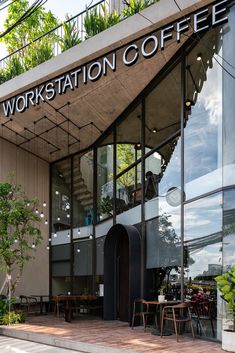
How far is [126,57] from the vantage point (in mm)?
9391

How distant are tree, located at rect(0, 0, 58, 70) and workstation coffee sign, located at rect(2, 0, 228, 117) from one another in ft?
3.01

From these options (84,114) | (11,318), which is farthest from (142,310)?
(84,114)

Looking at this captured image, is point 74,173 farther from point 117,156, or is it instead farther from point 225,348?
point 225,348

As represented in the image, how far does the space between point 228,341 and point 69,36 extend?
7.32 m

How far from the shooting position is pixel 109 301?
12438mm

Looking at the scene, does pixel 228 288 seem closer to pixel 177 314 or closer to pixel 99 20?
pixel 177 314

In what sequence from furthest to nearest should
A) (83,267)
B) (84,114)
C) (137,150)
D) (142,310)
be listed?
(83,267) → (84,114) → (137,150) → (142,310)

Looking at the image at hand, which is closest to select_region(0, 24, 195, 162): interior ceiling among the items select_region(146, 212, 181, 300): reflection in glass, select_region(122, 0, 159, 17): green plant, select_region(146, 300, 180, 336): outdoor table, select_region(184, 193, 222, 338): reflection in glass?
select_region(122, 0, 159, 17): green plant

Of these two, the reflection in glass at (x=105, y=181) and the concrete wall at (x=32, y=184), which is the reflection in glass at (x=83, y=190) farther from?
the concrete wall at (x=32, y=184)

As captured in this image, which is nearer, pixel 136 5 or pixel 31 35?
pixel 136 5

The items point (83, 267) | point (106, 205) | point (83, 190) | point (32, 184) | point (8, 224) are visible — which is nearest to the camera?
point (8, 224)

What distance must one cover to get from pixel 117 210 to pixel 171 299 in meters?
3.65

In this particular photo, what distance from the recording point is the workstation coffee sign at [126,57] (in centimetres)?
812

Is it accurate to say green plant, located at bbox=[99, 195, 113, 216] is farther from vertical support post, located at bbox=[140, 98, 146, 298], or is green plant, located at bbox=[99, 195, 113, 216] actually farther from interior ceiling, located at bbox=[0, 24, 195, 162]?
vertical support post, located at bbox=[140, 98, 146, 298]
